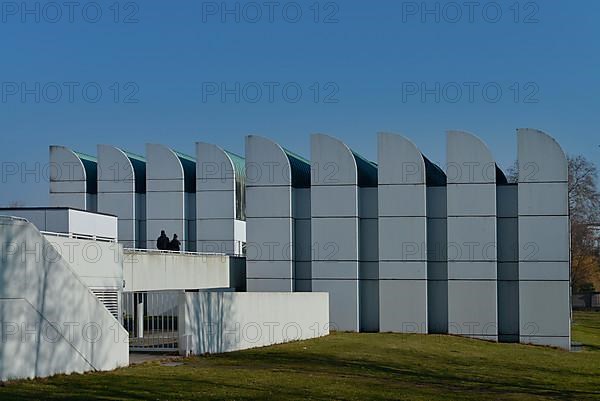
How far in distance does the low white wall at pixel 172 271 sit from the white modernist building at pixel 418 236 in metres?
2.05

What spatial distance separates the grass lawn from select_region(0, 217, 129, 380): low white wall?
44 cm

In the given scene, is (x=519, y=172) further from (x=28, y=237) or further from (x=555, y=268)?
(x=28, y=237)

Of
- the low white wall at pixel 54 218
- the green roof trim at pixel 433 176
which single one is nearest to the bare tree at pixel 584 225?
the green roof trim at pixel 433 176

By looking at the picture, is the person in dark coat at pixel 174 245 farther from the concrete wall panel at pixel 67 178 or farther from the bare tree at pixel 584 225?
the bare tree at pixel 584 225

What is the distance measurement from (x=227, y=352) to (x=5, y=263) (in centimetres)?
1052

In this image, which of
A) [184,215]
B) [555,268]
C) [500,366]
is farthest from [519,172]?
[184,215]

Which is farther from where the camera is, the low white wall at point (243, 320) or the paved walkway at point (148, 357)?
the low white wall at point (243, 320)

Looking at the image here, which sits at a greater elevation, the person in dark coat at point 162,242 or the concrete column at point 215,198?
the concrete column at point 215,198

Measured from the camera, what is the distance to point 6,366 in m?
16.7

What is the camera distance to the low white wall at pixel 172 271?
28844 millimetres

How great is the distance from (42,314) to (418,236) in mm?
22052

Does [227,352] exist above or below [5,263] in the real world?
below

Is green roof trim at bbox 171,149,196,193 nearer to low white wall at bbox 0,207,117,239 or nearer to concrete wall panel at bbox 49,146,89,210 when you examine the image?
concrete wall panel at bbox 49,146,89,210

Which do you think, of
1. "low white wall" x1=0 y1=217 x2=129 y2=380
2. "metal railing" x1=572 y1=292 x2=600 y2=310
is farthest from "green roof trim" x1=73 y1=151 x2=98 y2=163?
"metal railing" x1=572 y1=292 x2=600 y2=310
